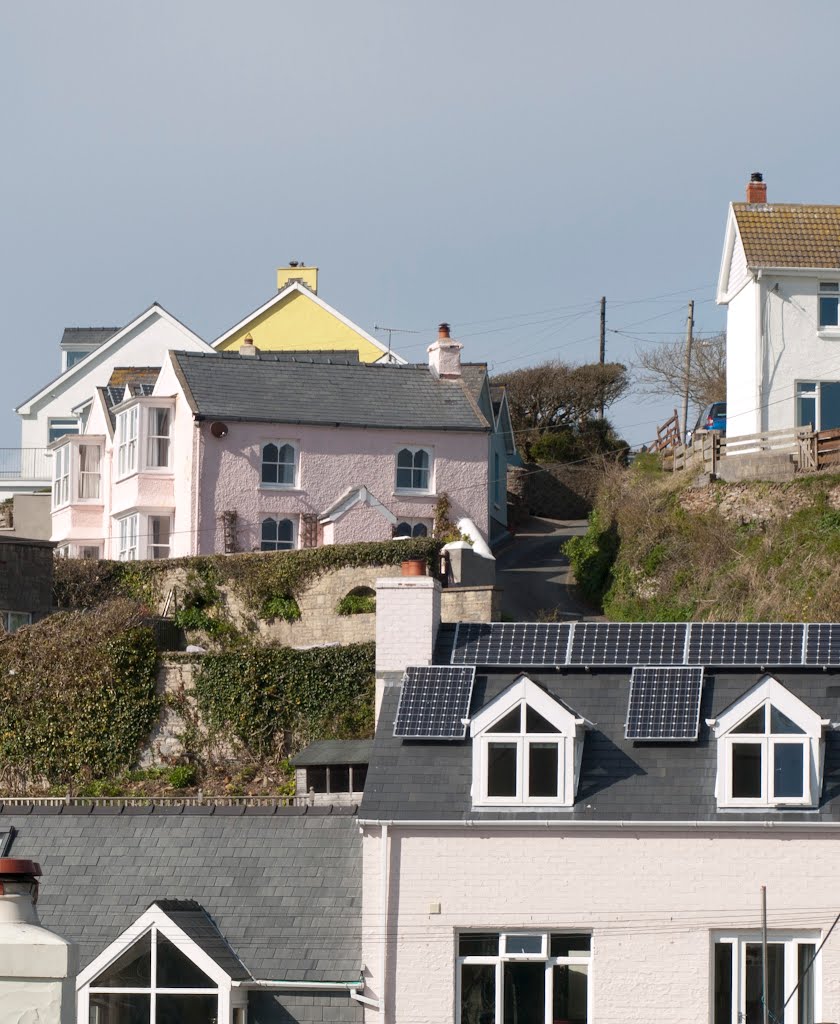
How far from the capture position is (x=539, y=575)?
47.3m

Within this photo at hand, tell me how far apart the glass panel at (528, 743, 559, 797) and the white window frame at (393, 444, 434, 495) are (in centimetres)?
2541

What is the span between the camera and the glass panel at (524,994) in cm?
2092

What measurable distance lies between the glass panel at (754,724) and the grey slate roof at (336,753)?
933cm

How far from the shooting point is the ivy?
3500cm

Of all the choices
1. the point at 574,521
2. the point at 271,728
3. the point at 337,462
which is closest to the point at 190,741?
the point at 271,728

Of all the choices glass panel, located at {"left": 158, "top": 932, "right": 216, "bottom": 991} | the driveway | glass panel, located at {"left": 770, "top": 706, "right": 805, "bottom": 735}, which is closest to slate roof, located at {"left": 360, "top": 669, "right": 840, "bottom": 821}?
glass panel, located at {"left": 770, "top": 706, "right": 805, "bottom": 735}

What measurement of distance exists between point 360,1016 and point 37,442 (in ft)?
154

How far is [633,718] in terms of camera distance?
73.0ft

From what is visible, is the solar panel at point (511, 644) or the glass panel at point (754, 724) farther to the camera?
the solar panel at point (511, 644)

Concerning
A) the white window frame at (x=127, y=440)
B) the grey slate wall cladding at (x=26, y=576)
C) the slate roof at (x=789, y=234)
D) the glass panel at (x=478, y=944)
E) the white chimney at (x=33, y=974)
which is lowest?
the glass panel at (x=478, y=944)

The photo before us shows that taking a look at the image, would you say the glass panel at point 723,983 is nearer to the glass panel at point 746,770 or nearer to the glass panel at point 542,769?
the glass panel at point 746,770

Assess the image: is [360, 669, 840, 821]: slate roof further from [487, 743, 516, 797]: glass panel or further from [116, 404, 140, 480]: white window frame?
[116, 404, 140, 480]: white window frame

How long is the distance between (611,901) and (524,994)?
144 cm

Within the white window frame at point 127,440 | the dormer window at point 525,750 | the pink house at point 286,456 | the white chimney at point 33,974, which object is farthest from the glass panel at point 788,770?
the white window frame at point 127,440
